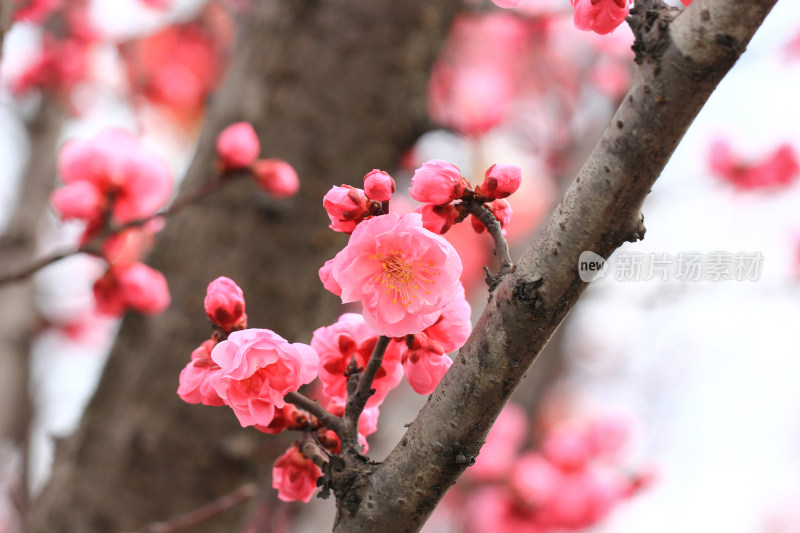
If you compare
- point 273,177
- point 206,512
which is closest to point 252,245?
point 273,177

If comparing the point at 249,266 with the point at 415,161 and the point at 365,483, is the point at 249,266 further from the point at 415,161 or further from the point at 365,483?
the point at 365,483

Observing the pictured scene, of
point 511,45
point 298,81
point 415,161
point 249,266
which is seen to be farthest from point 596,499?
point 511,45

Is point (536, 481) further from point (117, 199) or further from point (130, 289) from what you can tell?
point (117, 199)

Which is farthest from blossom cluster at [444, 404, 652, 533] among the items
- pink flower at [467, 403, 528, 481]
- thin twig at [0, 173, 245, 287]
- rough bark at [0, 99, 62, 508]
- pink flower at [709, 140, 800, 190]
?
rough bark at [0, 99, 62, 508]

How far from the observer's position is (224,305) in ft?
2.49

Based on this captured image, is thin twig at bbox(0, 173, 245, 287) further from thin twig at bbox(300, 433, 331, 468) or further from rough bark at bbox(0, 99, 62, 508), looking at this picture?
rough bark at bbox(0, 99, 62, 508)

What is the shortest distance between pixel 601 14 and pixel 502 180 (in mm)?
219

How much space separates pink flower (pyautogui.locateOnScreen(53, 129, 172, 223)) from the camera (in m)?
1.49

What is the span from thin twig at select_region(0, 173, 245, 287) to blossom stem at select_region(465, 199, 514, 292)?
83 cm

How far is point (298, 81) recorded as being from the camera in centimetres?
185

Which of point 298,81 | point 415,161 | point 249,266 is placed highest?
point 415,161

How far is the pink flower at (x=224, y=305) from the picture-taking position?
757mm

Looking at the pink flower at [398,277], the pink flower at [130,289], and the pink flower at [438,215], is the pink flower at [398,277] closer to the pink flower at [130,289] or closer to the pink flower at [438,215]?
the pink flower at [438,215]

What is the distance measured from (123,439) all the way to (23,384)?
1395 mm
